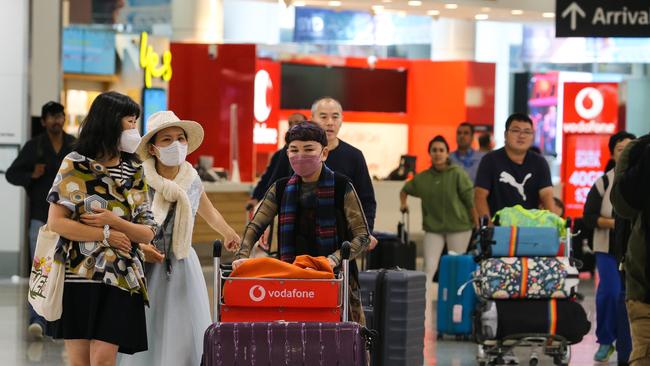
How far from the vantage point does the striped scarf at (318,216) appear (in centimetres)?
548

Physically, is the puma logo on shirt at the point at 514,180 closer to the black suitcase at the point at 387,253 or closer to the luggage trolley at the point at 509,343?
the luggage trolley at the point at 509,343

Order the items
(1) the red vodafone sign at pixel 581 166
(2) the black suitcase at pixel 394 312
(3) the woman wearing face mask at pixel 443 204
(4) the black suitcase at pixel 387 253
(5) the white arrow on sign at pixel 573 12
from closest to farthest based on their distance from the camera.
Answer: (2) the black suitcase at pixel 394 312 < (5) the white arrow on sign at pixel 573 12 < (4) the black suitcase at pixel 387 253 < (3) the woman wearing face mask at pixel 443 204 < (1) the red vodafone sign at pixel 581 166

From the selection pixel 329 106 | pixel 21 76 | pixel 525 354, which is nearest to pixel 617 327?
pixel 525 354

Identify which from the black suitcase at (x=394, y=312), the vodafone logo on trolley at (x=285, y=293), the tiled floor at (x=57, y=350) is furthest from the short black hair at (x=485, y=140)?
the vodafone logo on trolley at (x=285, y=293)

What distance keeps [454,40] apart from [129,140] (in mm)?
22043

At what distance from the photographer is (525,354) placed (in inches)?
356

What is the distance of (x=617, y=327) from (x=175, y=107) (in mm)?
10608

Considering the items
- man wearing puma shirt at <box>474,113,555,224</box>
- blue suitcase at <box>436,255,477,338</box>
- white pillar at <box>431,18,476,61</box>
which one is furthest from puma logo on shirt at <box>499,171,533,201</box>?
white pillar at <box>431,18,476,61</box>

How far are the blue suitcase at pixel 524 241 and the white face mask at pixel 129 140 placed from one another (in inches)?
132

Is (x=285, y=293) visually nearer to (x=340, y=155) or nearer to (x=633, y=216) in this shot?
Answer: (x=633, y=216)

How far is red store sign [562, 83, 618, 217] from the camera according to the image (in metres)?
20.1

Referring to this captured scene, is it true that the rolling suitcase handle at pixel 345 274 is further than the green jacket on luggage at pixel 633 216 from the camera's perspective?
No

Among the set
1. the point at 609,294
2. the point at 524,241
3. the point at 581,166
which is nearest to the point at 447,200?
the point at 609,294

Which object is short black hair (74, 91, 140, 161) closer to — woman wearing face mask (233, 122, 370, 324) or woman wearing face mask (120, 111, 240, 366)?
woman wearing face mask (233, 122, 370, 324)
